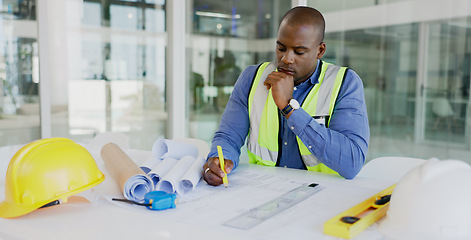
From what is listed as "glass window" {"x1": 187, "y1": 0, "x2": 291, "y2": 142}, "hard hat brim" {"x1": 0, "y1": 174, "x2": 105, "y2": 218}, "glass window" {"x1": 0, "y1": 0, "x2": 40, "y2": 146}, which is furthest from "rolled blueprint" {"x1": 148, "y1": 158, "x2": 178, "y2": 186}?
"glass window" {"x1": 0, "y1": 0, "x2": 40, "y2": 146}

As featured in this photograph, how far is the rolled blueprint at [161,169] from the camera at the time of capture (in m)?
1.41

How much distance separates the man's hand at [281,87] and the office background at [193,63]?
2.27 meters

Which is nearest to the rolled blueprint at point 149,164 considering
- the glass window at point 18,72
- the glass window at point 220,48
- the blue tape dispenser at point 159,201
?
the blue tape dispenser at point 159,201

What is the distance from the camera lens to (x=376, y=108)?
3.82 meters

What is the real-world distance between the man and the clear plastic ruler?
246mm

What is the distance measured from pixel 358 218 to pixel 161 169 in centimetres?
73

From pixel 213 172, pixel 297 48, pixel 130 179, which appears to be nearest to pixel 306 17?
pixel 297 48

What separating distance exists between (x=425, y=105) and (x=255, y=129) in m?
2.27

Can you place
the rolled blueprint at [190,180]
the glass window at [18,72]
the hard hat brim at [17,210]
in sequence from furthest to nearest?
the glass window at [18,72] < the rolled blueprint at [190,180] < the hard hat brim at [17,210]

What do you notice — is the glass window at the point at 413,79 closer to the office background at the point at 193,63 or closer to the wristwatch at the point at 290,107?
the office background at the point at 193,63

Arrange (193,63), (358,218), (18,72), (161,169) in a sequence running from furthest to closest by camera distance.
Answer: (193,63), (18,72), (161,169), (358,218)

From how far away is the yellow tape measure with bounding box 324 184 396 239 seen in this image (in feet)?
3.18

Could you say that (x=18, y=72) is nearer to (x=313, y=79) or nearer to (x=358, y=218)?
(x=313, y=79)

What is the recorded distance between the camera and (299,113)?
1.61 meters
